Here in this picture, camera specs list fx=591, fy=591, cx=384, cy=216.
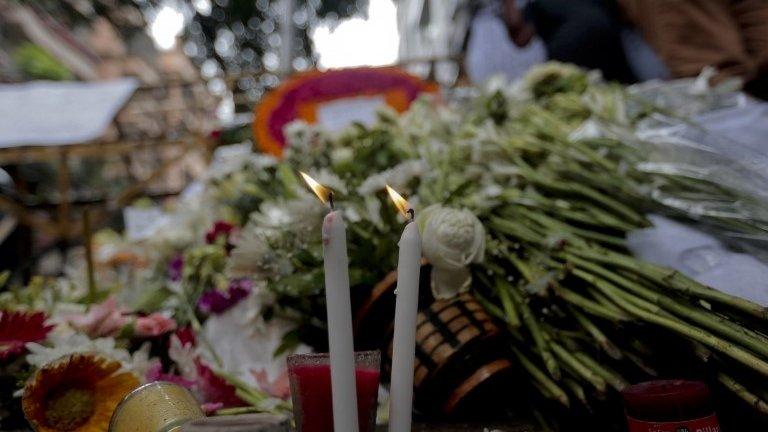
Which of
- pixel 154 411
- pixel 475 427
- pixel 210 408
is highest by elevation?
pixel 154 411

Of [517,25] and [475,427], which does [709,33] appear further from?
[475,427]

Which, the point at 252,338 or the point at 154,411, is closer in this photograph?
the point at 154,411

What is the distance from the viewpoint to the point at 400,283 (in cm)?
59

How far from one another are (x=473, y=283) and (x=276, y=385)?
410mm

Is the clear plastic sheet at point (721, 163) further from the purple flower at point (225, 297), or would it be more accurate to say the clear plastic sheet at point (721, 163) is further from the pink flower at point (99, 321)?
the pink flower at point (99, 321)

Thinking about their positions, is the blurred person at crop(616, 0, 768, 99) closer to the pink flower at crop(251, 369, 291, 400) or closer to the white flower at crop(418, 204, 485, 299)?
the white flower at crop(418, 204, 485, 299)

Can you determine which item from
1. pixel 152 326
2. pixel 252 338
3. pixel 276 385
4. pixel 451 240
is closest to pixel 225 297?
pixel 252 338

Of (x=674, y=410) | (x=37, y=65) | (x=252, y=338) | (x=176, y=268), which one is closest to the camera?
(x=674, y=410)

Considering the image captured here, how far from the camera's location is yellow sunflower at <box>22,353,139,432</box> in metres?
0.84

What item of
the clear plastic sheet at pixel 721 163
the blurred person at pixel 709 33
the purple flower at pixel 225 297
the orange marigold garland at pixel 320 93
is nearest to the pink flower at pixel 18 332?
the purple flower at pixel 225 297

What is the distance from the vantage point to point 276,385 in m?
1.05

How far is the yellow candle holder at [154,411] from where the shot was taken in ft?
2.19

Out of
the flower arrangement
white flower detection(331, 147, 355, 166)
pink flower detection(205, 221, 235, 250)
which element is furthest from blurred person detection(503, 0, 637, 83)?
pink flower detection(205, 221, 235, 250)

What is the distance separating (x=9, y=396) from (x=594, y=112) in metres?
1.49
